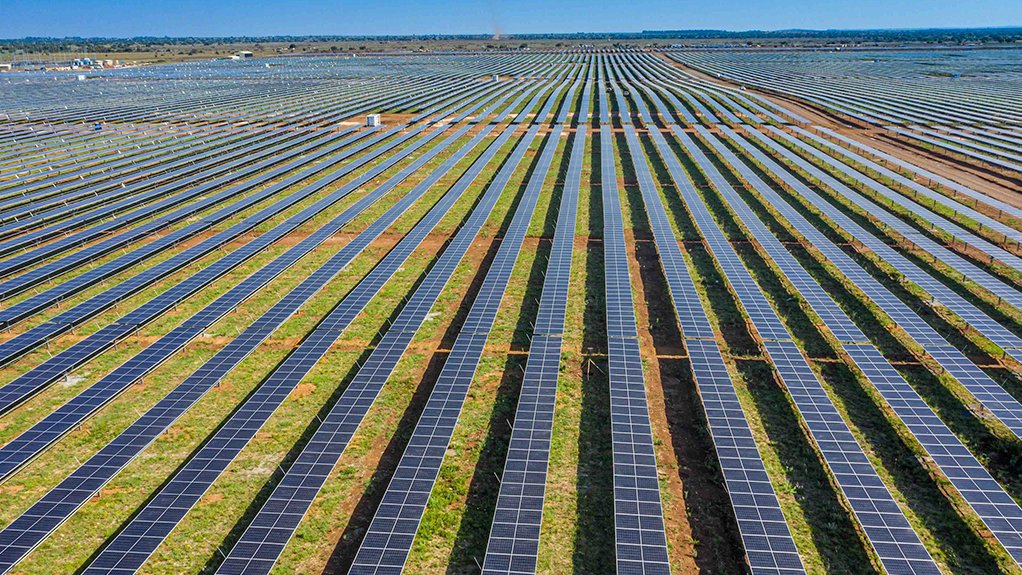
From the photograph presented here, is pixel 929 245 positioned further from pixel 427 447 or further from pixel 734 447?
pixel 427 447

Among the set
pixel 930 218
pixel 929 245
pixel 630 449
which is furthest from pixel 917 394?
pixel 930 218

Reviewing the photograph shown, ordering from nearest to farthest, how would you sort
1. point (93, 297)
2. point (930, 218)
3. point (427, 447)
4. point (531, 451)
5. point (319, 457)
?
point (319, 457), point (531, 451), point (427, 447), point (93, 297), point (930, 218)

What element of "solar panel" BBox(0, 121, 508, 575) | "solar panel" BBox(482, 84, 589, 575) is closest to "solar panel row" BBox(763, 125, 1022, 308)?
"solar panel" BBox(482, 84, 589, 575)

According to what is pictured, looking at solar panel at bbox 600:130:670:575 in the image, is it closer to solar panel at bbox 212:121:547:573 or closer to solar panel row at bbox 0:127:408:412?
solar panel at bbox 212:121:547:573

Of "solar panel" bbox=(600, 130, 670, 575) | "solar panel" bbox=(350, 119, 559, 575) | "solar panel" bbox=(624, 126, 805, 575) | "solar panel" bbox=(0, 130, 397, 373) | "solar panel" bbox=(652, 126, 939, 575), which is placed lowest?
"solar panel" bbox=(652, 126, 939, 575)

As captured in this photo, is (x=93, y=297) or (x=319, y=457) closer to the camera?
(x=319, y=457)

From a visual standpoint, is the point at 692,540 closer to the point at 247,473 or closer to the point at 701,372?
the point at 701,372

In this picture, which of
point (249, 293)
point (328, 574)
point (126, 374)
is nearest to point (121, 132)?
point (249, 293)
